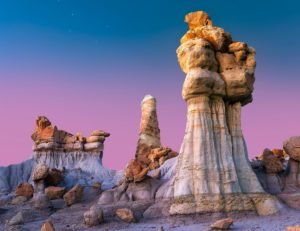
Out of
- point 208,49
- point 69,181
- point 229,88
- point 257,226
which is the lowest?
point 257,226

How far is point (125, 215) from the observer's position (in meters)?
16.0

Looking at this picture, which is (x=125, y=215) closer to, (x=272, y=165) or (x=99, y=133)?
(x=272, y=165)

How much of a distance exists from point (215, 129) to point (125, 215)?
203 inches

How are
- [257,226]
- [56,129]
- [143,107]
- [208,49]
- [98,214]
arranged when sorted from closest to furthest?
[257,226], [98,214], [208,49], [143,107], [56,129]

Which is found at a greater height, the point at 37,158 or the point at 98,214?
the point at 37,158

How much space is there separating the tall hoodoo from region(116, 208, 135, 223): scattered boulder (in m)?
1.76

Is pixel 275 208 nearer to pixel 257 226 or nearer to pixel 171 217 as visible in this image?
pixel 257 226

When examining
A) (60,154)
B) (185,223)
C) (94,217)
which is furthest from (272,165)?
(60,154)

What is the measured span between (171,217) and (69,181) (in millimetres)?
A: 18719

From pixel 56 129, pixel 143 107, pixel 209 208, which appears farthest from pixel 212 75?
pixel 56 129

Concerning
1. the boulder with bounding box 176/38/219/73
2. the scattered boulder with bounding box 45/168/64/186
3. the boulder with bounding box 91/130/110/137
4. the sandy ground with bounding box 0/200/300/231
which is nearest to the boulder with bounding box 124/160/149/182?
the sandy ground with bounding box 0/200/300/231

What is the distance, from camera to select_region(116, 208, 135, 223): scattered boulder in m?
15.8

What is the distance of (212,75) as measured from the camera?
16.5 metres

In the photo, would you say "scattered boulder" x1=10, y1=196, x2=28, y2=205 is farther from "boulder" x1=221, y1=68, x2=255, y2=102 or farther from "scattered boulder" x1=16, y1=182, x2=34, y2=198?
"boulder" x1=221, y1=68, x2=255, y2=102
